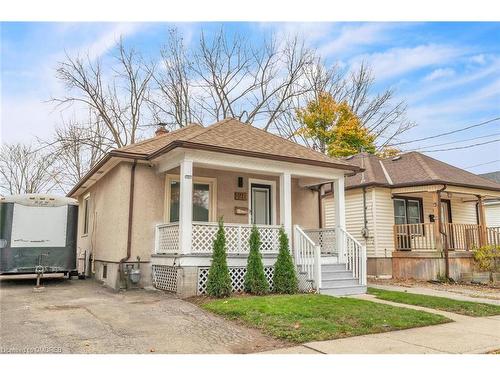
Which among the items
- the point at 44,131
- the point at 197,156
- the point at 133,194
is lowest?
the point at 133,194

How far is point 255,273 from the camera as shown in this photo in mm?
10047

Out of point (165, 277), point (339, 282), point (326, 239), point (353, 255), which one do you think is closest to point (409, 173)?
point (326, 239)

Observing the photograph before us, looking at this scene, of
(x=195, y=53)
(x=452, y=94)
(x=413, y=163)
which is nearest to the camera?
(x=452, y=94)

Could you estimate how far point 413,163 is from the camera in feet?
57.5

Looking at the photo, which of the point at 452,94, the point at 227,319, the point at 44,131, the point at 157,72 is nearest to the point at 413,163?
the point at 452,94

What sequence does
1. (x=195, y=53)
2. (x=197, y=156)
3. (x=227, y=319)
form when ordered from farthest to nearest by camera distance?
1. (x=195, y=53)
2. (x=197, y=156)
3. (x=227, y=319)

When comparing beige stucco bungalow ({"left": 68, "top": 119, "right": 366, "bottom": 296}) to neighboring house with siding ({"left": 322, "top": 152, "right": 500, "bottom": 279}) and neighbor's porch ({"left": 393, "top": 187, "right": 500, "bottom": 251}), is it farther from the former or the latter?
neighbor's porch ({"left": 393, "top": 187, "right": 500, "bottom": 251})

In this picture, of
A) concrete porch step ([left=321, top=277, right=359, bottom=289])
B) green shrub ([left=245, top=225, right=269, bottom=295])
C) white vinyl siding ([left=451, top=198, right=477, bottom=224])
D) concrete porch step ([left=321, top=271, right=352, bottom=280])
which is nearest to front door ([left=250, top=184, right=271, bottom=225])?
concrete porch step ([left=321, top=271, right=352, bottom=280])

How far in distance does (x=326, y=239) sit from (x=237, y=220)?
2.70 meters

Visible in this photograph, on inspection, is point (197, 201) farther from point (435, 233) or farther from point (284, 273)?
point (435, 233)

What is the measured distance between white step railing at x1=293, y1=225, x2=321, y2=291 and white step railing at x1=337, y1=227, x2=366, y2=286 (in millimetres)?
1291

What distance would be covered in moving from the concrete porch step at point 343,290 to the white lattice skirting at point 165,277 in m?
3.55
